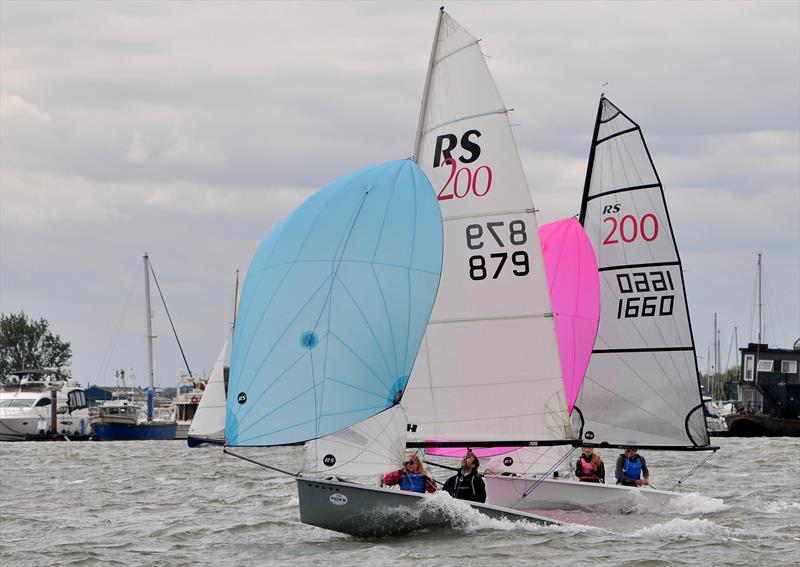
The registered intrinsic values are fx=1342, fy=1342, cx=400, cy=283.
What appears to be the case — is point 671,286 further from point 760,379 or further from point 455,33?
point 760,379

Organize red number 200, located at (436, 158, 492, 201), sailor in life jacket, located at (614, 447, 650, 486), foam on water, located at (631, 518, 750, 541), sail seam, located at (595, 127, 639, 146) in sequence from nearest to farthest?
foam on water, located at (631, 518, 750, 541) < red number 200, located at (436, 158, 492, 201) < sailor in life jacket, located at (614, 447, 650, 486) < sail seam, located at (595, 127, 639, 146)

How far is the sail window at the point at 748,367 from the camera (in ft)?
237

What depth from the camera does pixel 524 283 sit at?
2112 cm

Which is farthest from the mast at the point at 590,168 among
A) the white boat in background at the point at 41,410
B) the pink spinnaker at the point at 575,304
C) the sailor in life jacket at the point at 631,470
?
the white boat in background at the point at 41,410

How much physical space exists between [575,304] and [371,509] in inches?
269

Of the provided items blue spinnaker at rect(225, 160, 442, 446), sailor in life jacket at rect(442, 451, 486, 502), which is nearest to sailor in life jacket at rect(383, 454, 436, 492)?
sailor in life jacket at rect(442, 451, 486, 502)

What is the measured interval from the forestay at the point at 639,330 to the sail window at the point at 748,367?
47475 mm

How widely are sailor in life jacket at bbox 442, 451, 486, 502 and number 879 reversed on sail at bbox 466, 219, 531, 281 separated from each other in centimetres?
292

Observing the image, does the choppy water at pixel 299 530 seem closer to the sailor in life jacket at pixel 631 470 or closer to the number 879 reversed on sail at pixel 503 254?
the sailor in life jacket at pixel 631 470

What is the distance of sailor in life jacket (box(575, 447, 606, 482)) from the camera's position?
952 inches

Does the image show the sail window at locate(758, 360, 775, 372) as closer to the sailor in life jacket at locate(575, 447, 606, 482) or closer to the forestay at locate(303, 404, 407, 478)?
the sailor in life jacket at locate(575, 447, 606, 482)

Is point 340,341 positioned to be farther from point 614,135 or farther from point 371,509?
point 614,135

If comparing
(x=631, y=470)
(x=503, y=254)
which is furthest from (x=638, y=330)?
(x=503, y=254)

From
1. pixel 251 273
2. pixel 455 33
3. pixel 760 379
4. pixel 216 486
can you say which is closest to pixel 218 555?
pixel 251 273
